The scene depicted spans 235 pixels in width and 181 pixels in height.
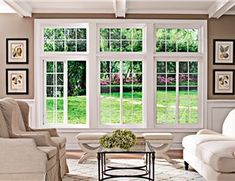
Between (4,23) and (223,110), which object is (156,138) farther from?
(4,23)

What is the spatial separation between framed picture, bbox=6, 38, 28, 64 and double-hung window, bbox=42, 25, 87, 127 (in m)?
0.45

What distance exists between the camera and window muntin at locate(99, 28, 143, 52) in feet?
31.0

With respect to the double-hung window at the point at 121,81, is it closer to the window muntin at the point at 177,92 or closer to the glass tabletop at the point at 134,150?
the window muntin at the point at 177,92

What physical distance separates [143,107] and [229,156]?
4.72 meters

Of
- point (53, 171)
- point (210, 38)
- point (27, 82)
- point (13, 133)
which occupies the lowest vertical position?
point (53, 171)

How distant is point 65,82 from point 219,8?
343 cm

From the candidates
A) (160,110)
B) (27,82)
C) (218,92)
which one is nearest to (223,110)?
(218,92)

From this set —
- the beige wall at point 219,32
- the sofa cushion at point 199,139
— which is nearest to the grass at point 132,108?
the beige wall at point 219,32

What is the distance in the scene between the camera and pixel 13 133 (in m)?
5.30

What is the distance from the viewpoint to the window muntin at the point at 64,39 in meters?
9.46

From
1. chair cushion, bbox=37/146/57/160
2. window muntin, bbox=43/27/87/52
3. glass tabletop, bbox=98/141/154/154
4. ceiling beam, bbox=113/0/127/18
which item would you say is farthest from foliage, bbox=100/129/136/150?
window muntin, bbox=43/27/87/52

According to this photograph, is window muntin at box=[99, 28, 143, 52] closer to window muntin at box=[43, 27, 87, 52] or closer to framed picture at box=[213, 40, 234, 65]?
window muntin at box=[43, 27, 87, 52]

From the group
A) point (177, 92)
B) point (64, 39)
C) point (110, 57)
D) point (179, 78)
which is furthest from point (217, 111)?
point (64, 39)

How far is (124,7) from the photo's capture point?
8.40 m
